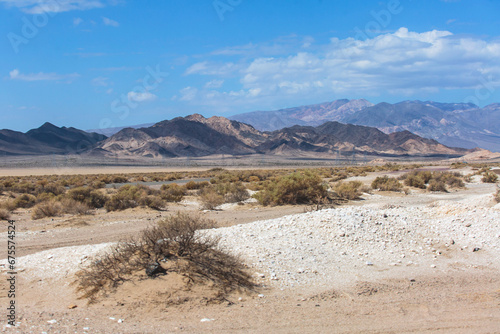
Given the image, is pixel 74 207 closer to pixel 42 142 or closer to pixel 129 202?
pixel 129 202

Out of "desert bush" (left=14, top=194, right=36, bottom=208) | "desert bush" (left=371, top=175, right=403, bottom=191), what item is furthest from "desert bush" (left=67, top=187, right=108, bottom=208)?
"desert bush" (left=371, top=175, right=403, bottom=191)

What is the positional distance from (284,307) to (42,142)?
577 ft

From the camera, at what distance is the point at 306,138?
185750mm

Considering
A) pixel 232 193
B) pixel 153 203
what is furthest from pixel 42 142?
pixel 153 203

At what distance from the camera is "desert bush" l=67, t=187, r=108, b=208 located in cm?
2164

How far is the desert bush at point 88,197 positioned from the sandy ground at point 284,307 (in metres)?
13.4

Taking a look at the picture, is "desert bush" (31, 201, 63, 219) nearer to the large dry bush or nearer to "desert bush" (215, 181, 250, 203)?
the large dry bush

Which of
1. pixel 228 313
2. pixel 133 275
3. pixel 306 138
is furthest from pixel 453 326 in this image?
pixel 306 138

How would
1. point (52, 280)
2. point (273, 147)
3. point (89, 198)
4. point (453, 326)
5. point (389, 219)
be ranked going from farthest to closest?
point (273, 147), point (89, 198), point (389, 219), point (52, 280), point (453, 326)

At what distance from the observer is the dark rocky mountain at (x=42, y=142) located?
144 meters

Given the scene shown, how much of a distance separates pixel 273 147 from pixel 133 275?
160153 mm

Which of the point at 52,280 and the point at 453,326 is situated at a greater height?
the point at 52,280

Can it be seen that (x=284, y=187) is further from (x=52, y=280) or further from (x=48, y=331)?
(x=48, y=331)

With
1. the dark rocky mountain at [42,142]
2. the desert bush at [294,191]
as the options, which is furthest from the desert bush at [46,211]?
the dark rocky mountain at [42,142]
